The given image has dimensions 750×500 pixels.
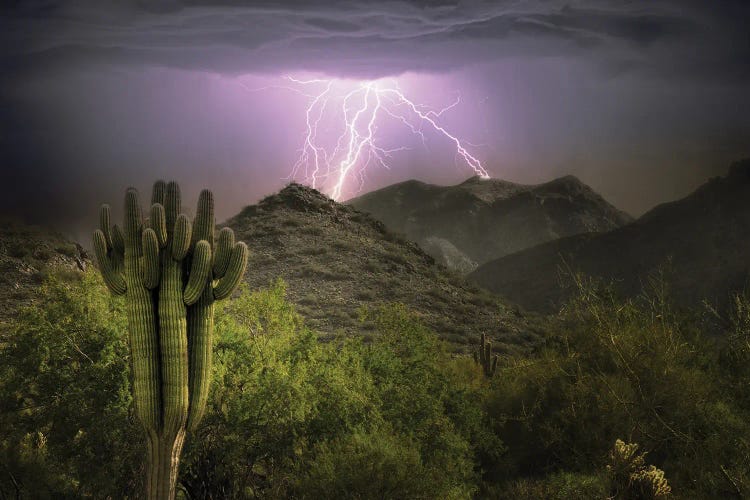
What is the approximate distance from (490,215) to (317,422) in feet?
419

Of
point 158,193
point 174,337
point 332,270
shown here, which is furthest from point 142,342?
point 332,270

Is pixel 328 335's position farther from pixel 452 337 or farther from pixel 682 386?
pixel 682 386

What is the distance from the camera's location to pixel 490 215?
463 ft

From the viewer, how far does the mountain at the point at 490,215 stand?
129000mm

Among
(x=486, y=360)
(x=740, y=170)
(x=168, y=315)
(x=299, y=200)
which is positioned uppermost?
(x=168, y=315)

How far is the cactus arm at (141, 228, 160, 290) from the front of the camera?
12.1m

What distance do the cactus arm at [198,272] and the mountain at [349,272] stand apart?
84.6 feet

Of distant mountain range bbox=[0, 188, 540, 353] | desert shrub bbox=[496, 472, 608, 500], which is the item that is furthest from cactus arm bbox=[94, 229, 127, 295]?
distant mountain range bbox=[0, 188, 540, 353]

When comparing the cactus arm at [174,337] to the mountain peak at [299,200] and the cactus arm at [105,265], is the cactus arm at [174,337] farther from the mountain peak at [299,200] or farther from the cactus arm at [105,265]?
the mountain peak at [299,200]

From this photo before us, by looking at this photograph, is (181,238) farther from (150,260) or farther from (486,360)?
(486,360)

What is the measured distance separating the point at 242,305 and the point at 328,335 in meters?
19.2

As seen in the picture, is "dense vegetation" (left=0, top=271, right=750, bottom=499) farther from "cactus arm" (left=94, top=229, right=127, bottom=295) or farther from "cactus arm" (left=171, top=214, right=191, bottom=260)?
"cactus arm" (left=171, top=214, right=191, bottom=260)

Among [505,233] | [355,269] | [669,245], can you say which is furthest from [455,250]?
[355,269]

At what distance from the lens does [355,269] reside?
178ft
